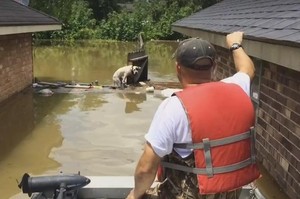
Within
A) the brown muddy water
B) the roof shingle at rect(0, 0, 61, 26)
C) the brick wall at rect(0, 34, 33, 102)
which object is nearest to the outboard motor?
the brown muddy water

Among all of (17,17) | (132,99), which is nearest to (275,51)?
(132,99)

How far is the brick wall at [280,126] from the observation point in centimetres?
525

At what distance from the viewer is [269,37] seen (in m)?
4.86

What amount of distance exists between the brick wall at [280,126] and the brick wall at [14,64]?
6.99m

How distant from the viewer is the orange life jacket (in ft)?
7.27

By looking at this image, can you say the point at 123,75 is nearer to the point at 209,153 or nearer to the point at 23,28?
the point at 23,28

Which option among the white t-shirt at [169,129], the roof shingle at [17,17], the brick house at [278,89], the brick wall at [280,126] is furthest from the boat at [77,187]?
the roof shingle at [17,17]

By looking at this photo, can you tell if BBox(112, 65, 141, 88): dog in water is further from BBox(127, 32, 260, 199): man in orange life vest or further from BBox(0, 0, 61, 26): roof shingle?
BBox(127, 32, 260, 199): man in orange life vest

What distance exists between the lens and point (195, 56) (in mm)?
2289

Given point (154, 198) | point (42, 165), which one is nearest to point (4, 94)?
point (42, 165)

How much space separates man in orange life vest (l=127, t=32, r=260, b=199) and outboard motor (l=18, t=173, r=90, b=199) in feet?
3.34

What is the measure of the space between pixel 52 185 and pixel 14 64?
996 cm

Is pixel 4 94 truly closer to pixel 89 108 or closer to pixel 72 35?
pixel 89 108

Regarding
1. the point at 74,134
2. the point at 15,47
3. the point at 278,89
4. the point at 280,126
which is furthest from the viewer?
the point at 15,47
